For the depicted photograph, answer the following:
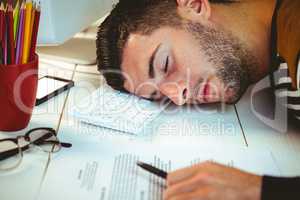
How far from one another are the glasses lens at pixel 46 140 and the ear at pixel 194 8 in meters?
0.36

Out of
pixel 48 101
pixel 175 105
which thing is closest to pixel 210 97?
pixel 175 105

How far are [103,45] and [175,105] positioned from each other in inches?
8.3

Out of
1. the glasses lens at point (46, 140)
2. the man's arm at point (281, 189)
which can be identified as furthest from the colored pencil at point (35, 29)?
the man's arm at point (281, 189)

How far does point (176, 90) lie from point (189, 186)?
306 mm

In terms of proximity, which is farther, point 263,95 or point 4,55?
point 263,95

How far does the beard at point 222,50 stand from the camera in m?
0.71

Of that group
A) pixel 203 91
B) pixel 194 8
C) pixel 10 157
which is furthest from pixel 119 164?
pixel 194 8

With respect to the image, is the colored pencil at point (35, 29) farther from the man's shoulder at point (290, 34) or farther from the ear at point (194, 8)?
the man's shoulder at point (290, 34)

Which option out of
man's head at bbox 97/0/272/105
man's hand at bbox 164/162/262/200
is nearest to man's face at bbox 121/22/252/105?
man's head at bbox 97/0/272/105

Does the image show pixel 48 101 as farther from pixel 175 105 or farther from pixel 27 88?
pixel 175 105

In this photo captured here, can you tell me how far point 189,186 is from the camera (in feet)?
1.42

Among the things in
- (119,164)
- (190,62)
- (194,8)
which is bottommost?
(119,164)

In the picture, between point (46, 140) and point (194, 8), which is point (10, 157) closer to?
point (46, 140)

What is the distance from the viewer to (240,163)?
0.54 m
